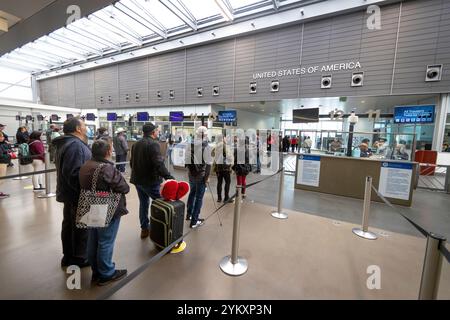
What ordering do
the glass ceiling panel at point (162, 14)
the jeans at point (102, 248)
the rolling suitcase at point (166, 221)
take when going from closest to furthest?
the jeans at point (102, 248) → the rolling suitcase at point (166, 221) → the glass ceiling panel at point (162, 14)

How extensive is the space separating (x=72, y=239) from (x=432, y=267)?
9.99 feet

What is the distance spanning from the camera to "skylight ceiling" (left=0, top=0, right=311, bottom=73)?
8.66m

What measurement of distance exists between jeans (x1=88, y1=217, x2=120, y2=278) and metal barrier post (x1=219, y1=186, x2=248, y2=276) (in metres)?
1.15

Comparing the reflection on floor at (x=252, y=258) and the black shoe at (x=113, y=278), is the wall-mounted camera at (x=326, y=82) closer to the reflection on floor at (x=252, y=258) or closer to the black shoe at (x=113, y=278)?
the reflection on floor at (x=252, y=258)

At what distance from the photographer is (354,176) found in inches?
202

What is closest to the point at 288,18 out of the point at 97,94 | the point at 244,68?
the point at 244,68

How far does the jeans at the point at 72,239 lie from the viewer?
6.75 ft

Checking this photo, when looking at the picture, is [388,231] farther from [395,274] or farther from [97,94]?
[97,94]

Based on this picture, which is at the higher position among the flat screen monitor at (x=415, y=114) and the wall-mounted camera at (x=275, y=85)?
the wall-mounted camera at (x=275, y=85)

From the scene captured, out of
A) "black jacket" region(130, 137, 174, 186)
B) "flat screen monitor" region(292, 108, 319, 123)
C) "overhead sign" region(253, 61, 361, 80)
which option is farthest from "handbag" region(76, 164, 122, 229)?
"overhead sign" region(253, 61, 361, 80)

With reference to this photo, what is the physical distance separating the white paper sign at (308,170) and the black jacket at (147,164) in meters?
4.42

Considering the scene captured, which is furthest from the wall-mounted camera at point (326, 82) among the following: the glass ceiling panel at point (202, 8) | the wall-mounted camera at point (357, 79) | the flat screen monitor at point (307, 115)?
the glass ceiling panel at point (202, 8)

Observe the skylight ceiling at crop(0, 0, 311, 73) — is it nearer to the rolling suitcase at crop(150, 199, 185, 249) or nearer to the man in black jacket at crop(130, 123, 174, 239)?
the man in black jacket at crop(130, 123, 174, 239)
